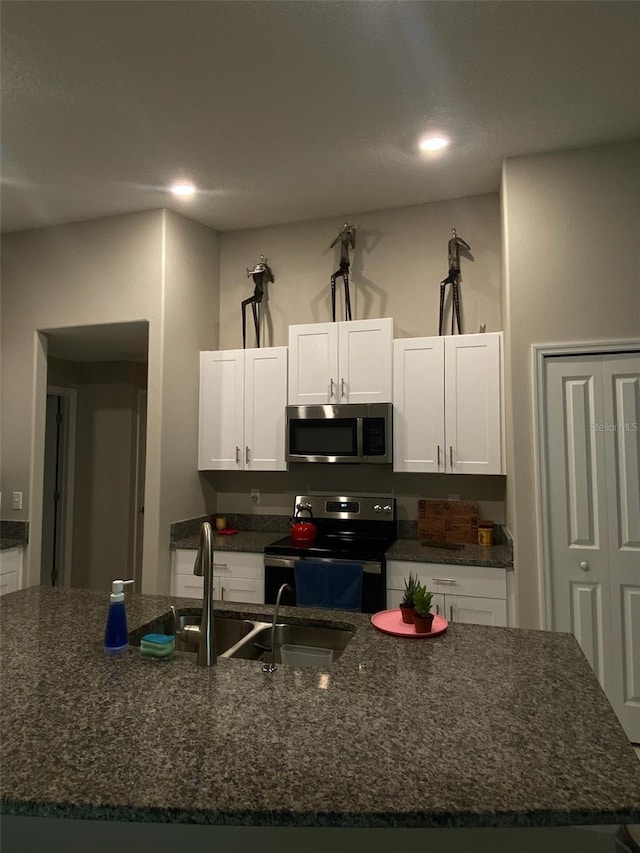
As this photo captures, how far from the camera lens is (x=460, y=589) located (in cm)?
293

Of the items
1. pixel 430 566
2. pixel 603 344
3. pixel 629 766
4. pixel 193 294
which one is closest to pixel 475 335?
pixel 603 344

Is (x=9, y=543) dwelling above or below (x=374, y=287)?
below

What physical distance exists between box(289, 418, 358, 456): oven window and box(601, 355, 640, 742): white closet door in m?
1.43

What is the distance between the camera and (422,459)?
327 centimetres

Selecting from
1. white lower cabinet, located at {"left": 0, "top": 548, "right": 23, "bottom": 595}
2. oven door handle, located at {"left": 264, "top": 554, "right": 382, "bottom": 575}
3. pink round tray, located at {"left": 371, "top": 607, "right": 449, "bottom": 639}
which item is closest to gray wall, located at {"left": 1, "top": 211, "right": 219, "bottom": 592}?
white lower cabinet, located at {"left": 0, "top": 548, "right": 23, "bottom": 595}

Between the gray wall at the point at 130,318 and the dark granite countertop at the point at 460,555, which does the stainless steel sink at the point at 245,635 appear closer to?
the dark granite countertop at the point at 460,555

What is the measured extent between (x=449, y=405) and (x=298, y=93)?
1836 millimetres

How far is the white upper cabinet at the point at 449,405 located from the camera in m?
3.13

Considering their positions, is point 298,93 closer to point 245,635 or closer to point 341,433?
point 341,433

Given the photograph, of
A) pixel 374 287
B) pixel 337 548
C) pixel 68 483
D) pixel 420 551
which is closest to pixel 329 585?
pixel 337 548

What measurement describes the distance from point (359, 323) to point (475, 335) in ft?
2.39

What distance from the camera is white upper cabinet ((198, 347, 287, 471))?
362 cm

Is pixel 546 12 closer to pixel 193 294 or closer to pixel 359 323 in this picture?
pixel 359 323

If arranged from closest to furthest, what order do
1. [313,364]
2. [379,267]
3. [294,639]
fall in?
1. [294,639]
2. [313,364]
3. [379,267]
